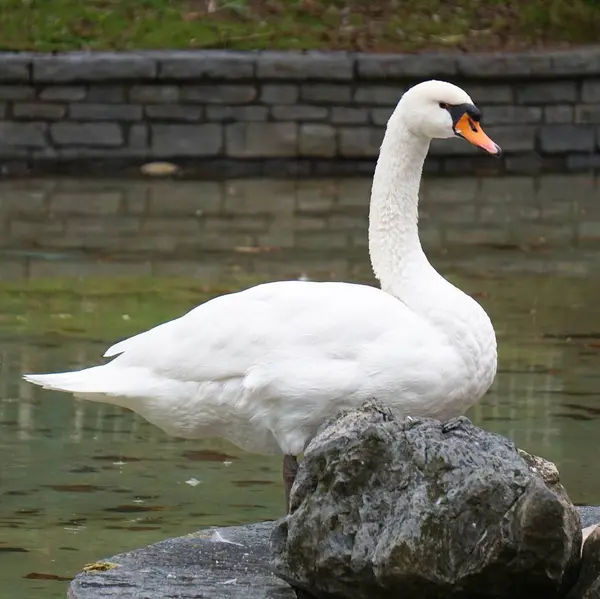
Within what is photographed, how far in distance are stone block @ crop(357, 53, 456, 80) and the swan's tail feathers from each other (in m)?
10.2

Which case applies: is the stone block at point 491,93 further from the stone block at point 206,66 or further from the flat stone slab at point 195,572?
the flat stone slab at point 195,572

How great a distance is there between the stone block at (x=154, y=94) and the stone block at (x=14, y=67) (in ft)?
3.03

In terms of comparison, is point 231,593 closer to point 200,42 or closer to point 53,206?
point 53,206

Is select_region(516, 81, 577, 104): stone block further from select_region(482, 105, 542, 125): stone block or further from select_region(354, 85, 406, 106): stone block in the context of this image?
select_region(354, 85, 406, 106): stone block

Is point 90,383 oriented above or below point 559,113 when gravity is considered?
below

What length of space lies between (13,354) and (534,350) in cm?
260

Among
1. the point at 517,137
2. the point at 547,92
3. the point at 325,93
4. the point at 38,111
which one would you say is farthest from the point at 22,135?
the point at 547,92

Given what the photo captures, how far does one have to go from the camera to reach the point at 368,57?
15.0 metres

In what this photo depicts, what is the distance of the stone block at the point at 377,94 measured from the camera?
15062 mm

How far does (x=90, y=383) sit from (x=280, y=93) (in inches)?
401

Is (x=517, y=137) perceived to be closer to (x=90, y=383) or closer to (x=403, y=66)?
(x=403, y=66)

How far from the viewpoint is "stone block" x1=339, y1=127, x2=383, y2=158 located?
15.0 m

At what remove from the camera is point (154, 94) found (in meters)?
14.9

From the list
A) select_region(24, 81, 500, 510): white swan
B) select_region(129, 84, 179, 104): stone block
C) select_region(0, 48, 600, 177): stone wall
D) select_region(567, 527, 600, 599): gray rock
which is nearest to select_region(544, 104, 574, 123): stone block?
select_region(0, 48, 600, 177): stone wall
